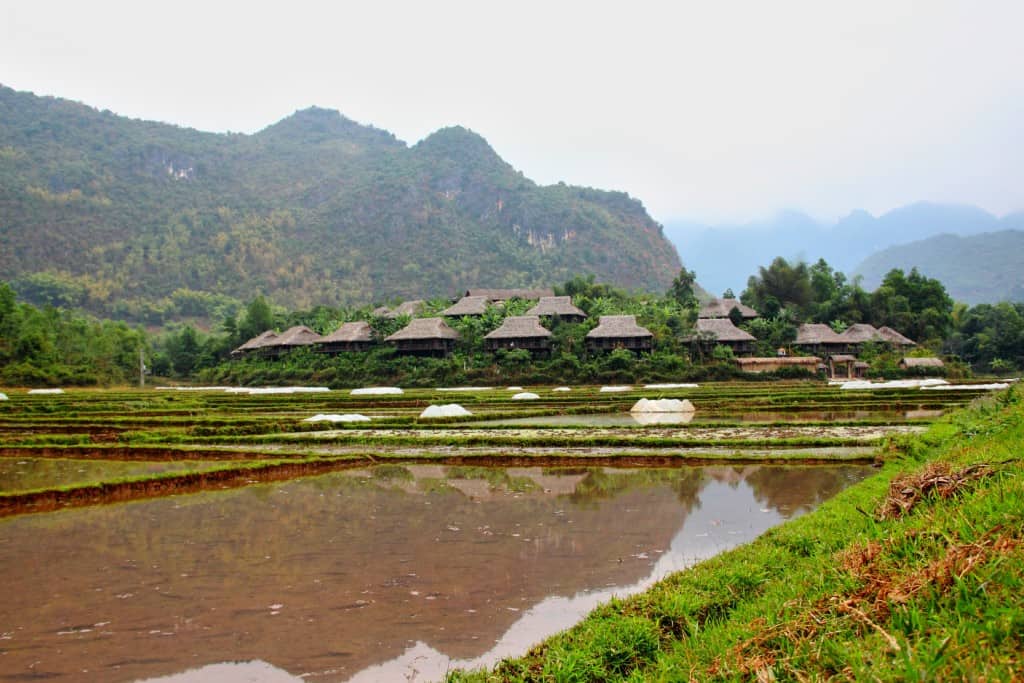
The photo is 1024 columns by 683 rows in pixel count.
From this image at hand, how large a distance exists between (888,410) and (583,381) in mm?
20363

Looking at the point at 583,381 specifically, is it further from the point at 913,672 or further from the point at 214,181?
the point at 214,181

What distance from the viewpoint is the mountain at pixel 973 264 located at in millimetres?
150475

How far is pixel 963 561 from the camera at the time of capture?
134 inches

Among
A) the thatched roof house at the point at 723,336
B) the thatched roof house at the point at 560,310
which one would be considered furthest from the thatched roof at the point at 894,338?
the thatched roof house at the point at 560,310

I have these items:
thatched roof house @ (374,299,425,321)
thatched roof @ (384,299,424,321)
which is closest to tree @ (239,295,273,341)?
thatched roof house @ (374,299,425,321)

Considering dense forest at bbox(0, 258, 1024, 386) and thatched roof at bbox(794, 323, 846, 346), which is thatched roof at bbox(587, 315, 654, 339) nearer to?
dense forest at bbox(0, 258, 1024, 386)

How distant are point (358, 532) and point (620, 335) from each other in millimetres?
36964

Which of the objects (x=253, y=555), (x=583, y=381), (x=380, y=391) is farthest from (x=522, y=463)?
(x=583, y=381)

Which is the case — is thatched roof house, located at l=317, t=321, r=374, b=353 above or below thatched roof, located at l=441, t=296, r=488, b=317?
below

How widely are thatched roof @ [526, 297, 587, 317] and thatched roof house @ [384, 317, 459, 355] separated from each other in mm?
6783

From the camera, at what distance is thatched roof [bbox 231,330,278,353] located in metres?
54.3

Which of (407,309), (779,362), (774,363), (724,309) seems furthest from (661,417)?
Answer: (407,309)

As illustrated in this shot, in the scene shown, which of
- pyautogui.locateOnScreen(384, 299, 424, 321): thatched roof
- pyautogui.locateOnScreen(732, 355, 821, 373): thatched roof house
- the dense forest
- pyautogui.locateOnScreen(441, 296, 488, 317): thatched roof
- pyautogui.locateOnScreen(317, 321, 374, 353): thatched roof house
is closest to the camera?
pyautogui.locateOnScreen(732, 355, 821, 373): thatched roof house

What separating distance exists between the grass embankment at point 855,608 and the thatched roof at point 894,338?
155 ft
